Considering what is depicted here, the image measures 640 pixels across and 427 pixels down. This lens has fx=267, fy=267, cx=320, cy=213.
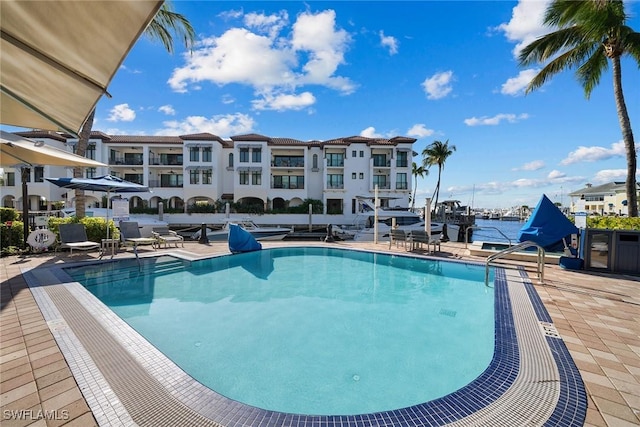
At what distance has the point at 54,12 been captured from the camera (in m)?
1.64

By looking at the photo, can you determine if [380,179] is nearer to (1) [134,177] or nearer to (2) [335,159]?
(2) [335,159]

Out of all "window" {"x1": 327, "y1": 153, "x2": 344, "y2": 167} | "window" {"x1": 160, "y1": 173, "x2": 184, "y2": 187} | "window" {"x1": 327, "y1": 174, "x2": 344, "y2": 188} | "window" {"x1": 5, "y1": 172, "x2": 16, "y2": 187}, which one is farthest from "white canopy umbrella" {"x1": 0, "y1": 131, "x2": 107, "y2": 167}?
"window" {"x1": 5, "y1": 172, "x2": 16, "y2": 187}

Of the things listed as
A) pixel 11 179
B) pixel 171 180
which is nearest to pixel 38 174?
pixel 11 179

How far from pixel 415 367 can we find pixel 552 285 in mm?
4684

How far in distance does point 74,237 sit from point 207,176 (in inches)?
845

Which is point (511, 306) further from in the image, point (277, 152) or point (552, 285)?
point (277, 152)

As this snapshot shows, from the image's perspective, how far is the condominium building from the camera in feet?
94.2

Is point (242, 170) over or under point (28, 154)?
over

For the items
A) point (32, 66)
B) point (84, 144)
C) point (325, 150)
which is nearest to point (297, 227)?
point (325, 150)

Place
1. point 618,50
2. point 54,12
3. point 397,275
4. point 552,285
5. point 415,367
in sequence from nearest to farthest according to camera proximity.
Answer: point 54,12 → point 415,367 → point 552,285 → point 397,275 → point 618,50

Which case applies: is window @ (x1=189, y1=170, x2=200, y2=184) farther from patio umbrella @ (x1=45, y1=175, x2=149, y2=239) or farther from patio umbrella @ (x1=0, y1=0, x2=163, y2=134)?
patio umbrella @ (x1=0, y1=0, x2=163, y2=134)

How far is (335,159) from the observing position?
3088 centimetres
